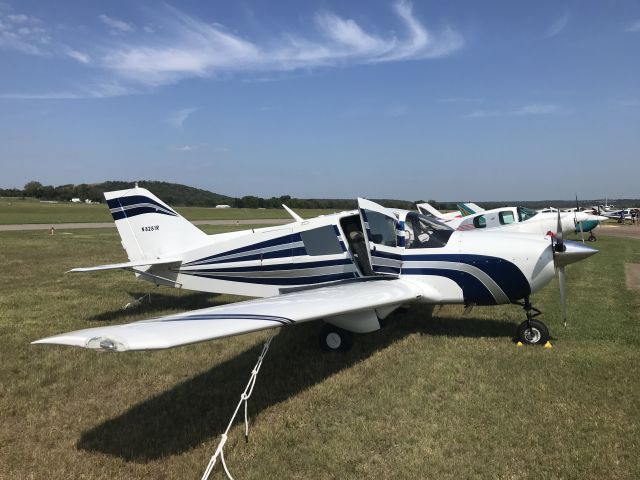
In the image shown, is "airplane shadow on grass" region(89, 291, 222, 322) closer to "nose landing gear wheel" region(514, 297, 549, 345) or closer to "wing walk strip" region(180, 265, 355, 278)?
"wing walk strip" region(180, 265, 355, 278)

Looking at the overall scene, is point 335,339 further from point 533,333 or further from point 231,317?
point 533,333

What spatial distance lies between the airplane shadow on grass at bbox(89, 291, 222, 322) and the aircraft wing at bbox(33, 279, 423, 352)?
15.0 feet

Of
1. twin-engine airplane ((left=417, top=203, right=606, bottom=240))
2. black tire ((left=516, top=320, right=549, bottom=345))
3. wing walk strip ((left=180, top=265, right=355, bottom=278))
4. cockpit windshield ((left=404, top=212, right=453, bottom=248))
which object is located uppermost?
cockpit windshield ((left=404, top=212, right=453, bottom=248))

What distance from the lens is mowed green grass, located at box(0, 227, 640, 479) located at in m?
3.82

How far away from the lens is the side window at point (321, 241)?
764 centimetres

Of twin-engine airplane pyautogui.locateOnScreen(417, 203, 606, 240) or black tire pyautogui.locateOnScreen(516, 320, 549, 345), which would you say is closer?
black tire pyautogui.locateOnScreen(516, 320, 549, 345)

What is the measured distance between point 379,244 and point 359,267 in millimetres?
655

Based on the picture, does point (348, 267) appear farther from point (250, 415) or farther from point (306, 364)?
point (250, 415)

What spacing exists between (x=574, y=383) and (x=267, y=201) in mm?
103673

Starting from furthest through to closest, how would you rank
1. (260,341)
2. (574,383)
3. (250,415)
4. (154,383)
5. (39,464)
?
(260,341), (154,383), (574,383), (250,415), (39,464)

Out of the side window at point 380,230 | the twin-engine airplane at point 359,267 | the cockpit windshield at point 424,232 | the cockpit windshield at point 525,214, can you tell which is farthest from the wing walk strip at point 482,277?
the cockpit windshield at point 525,214

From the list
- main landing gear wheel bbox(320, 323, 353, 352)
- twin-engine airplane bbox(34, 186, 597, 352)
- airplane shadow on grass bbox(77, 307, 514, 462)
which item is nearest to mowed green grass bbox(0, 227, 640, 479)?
airplane shadow on grass bbox(77, 307, 514, 462)

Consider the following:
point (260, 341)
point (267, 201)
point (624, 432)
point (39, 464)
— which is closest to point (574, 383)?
point (624, 432)

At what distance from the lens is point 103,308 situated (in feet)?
31.6
